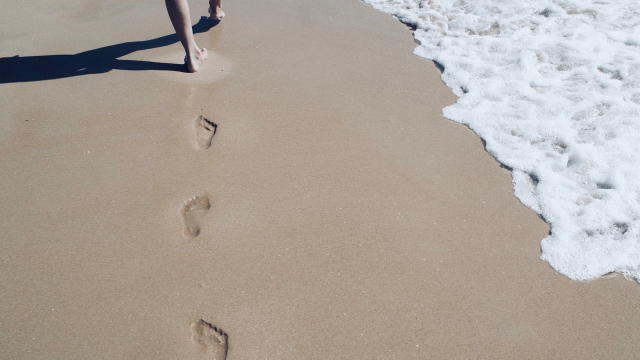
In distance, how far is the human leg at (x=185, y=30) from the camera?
8.91 ft

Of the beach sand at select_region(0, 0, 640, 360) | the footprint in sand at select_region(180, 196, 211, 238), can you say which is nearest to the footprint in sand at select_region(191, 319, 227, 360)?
the beach sand at select_region(0, 0, 640, 360)

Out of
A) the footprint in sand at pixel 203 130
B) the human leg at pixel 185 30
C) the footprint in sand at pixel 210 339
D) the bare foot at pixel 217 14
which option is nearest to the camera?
the footprint in sand at pixel 210 339

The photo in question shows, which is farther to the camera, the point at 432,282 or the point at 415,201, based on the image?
the point at 415,201

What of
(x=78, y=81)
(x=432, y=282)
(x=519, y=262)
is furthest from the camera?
(x=78, y=81)

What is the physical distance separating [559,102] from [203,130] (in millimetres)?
2354

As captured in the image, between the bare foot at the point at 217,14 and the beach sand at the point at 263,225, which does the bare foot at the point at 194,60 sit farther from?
the bare foot at the point at 217,14

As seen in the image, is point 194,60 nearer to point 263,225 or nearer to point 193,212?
point 193,212

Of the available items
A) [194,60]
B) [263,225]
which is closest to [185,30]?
[194,60]

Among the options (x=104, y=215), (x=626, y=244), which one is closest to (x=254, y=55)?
(x=104, y=215)

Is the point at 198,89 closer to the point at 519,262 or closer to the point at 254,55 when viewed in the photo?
the point at 254,55

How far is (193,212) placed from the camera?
204 centimetres

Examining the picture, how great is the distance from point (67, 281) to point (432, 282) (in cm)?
148

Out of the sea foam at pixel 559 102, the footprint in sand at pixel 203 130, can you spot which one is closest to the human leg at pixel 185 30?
the footprint in sand at pixel 203 130

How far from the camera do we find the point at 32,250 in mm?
1811
